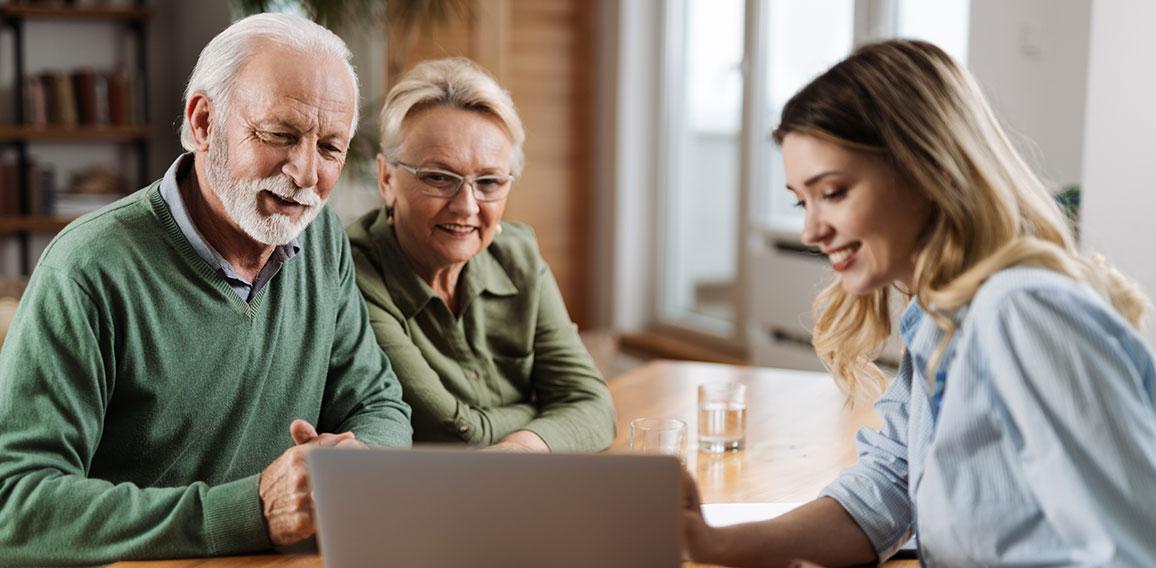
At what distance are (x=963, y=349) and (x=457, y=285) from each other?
1.08 meters

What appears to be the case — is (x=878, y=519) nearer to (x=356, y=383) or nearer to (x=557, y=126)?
(x=356, y=383)

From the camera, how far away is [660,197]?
16.3ft

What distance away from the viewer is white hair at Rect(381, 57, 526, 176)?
73.0 inches

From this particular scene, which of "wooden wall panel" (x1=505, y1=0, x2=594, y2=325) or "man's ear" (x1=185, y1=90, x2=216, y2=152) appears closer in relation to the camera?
"man's ear" (x1=185, y1=90, x2=216, y2=152)

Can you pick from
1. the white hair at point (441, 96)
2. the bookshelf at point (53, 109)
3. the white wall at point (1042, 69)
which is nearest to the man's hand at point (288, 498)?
the white hair at point (441, 96)

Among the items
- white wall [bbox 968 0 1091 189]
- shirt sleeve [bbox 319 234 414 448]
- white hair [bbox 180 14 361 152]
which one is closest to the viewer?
white hair [bbox 180 14 361 152]

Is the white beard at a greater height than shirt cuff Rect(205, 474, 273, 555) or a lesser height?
greater

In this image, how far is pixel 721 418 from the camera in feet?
5.71

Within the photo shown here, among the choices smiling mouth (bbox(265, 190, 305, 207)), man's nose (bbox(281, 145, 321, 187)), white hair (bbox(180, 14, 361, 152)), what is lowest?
smiling mouth (bbox(265, 190, 305, 207))

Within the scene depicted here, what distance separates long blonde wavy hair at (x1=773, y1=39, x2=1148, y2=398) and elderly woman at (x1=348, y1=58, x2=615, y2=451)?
2.60 feet

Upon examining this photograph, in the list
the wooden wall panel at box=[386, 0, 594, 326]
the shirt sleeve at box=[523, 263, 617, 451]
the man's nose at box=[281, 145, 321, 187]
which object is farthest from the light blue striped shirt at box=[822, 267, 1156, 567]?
the wooden wall panel at box=[386, 0, 594, 326]

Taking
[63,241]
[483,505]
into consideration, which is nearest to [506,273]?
[63,241]

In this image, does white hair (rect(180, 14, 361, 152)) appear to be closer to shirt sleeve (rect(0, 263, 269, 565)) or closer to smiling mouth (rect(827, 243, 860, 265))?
shirt sleeve (rect(0, 263, 269, 565))

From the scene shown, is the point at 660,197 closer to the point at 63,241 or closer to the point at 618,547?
the point at 63,241
